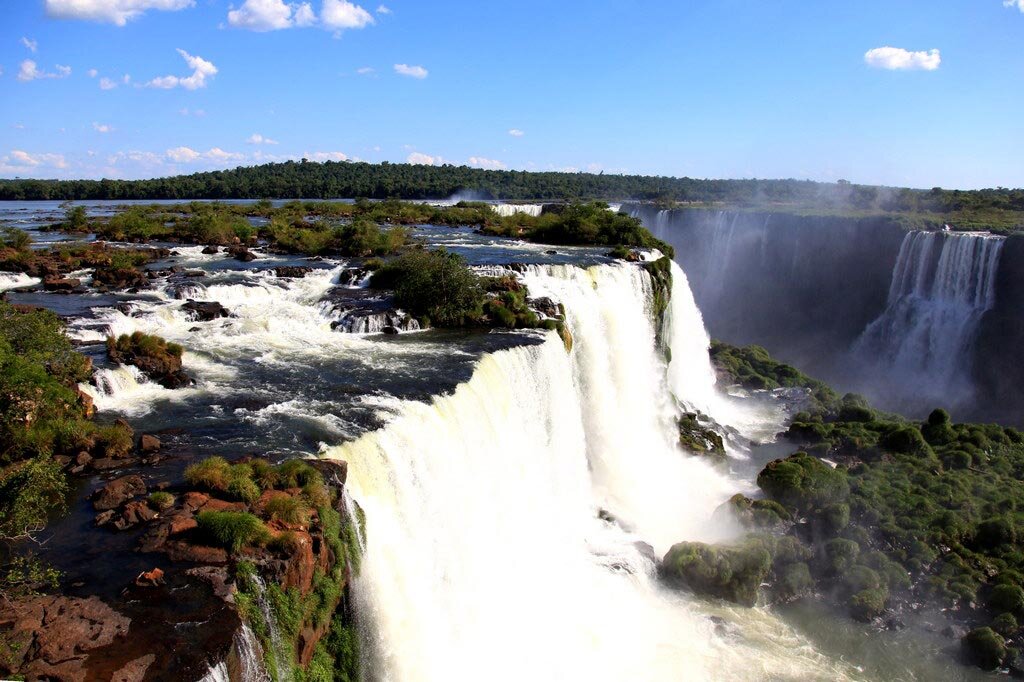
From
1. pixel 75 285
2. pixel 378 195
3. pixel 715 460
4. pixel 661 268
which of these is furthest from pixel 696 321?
pixel 378 195

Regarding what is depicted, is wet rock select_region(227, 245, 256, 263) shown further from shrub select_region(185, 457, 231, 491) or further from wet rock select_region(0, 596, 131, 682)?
wet rock select_region(0, 596, 131, 682)

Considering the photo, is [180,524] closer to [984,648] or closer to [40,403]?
[40,403]

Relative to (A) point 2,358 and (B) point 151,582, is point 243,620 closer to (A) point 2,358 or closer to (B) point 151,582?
(B) point 151,582

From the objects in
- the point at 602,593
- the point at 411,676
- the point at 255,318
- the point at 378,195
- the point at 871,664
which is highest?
the point at 378,195

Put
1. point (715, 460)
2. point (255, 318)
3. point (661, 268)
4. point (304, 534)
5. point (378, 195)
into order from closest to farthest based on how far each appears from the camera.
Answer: point (304, 534), point (255, 318), point (715, 460), point (661, 268), point (378, 195)

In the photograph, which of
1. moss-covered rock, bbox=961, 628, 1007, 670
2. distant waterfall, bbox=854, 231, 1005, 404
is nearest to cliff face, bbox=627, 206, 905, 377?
distant waterfall, bbox=854, 231, 1005, 404

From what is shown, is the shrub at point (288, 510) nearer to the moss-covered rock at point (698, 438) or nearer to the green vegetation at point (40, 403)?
the green vegetation at point (40, 403)
